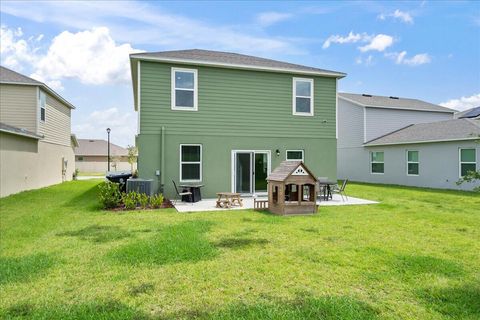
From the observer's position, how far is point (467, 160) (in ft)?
52.7

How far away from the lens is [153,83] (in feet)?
39.1

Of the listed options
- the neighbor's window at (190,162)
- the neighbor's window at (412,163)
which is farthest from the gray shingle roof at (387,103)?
the neighbor's window at (190,162)

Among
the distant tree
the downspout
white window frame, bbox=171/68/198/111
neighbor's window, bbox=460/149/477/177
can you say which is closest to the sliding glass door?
white window frame, bbox=171/68/198/111

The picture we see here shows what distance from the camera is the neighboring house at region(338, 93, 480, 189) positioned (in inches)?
659

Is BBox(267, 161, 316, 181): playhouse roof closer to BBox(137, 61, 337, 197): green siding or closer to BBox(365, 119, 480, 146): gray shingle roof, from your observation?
BBox(137, 61, 337, 197): green siding

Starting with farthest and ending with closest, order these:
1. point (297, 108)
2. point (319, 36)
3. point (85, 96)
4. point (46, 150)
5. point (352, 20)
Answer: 1. point (85, 96)
2. point (46, 150)
3. point (319, 36)
4. point (352, 20)
5. point (297, 108)

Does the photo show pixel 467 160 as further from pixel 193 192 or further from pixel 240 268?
pixel 240 268

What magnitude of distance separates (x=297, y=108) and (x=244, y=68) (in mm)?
2849

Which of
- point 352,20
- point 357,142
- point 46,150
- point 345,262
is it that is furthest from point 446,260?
→ point 46,150

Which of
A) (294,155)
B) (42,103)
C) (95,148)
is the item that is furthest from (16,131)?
(95,148)

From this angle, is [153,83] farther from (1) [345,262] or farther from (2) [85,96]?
(2) [85,96]

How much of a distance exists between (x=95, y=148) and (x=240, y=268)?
5103cm

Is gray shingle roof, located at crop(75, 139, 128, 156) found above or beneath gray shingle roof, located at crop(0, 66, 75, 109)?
beneath

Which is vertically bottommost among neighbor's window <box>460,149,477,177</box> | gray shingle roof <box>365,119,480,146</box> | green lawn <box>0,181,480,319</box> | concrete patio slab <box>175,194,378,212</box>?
green lawn <box>0,181,480,319</box>
